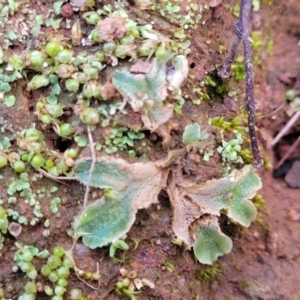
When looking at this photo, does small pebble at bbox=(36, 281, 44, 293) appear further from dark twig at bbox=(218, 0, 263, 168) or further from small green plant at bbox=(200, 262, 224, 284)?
dark twig at bbox=(218, 0, 263, 168)

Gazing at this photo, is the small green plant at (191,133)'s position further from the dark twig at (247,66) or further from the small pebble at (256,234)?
the small pebble at (256,234)

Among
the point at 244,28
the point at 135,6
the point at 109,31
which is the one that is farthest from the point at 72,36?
the point at 244,28

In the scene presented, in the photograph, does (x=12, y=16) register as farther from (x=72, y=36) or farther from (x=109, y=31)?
(x=109, y=31)

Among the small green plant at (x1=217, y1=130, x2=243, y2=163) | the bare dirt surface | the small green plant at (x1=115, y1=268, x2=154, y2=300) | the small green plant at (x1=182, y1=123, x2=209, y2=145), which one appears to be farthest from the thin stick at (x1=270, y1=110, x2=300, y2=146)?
the small green plant at (x1=115, y1=268, x2=154, y2=300)

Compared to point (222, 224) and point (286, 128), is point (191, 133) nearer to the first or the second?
point (222, 224)

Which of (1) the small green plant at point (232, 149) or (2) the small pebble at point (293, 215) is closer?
(1) the small green plant at point (232, 149)

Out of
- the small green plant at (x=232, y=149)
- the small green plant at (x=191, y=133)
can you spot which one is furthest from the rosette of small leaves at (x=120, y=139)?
the small green plant at (x=232, y=149)
